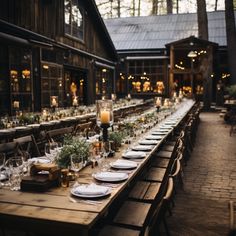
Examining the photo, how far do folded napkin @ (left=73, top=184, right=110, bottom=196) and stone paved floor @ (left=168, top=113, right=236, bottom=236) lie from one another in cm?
177

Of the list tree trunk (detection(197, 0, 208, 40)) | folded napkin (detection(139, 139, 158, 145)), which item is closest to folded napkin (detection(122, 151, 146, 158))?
folded napkin (detection(139, 139, 158, 145))

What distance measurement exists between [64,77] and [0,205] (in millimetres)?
11751

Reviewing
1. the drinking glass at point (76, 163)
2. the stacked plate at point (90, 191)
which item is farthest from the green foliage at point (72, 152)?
the stacked plate at point (90, 191)

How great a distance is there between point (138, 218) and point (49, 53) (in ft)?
33.0

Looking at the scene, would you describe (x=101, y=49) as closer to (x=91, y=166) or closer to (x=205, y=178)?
(x=205, y=178)

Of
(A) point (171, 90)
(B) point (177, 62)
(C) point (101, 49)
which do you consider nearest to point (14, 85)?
(C) point (101, 49)

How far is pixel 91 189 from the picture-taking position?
293cm

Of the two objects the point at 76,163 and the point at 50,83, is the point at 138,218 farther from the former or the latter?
the point at 50,83

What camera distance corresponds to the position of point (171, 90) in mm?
22766

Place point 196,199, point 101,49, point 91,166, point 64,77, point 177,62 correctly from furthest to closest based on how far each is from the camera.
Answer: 1. point 177,62
2. point 101,49
3. point 64,77
4. point 196,199
5. point 91,166

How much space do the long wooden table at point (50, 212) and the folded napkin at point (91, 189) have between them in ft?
0.23

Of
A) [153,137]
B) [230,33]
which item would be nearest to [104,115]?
[153,137]

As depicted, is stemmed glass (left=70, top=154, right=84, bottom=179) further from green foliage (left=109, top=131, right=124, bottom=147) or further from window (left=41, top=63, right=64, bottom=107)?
window (left=41, top=63, right=64, bottom=107)

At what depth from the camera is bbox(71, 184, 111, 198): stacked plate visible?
2.82 metres
